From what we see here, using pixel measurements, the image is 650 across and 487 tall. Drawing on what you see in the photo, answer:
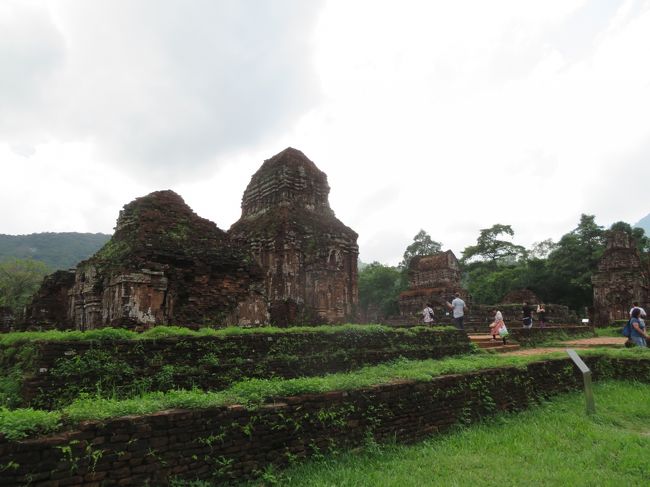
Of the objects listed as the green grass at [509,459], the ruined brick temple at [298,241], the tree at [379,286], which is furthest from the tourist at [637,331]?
the tree at [379,286]

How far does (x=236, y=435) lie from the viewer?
13.4ft

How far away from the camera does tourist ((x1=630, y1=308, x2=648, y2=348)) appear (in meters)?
11.6

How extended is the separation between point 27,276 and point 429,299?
4422 cm

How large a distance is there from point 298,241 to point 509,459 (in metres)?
9.81

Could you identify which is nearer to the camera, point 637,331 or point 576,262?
point 637,331

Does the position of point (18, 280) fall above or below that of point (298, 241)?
above

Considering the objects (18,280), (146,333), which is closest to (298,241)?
(146,333)

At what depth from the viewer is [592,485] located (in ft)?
13.7

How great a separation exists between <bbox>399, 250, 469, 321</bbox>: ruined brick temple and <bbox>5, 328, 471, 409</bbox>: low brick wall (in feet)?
57.0

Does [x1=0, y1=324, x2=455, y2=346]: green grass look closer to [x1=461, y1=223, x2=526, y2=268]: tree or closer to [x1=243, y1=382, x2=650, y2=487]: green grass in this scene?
[x1=243, y1=382, x2=650, y2=487]: green grass

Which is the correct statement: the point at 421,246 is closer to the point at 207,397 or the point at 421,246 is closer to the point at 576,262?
the point at 576,262

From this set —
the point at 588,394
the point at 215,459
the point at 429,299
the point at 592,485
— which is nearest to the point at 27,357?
the point at 215,459

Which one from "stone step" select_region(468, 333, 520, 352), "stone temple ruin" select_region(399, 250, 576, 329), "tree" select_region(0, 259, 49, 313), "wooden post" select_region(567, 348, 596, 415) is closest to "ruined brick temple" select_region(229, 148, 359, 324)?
"stone step" select_region(468, 333, 520, 352)

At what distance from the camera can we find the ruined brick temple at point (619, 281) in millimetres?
22281
